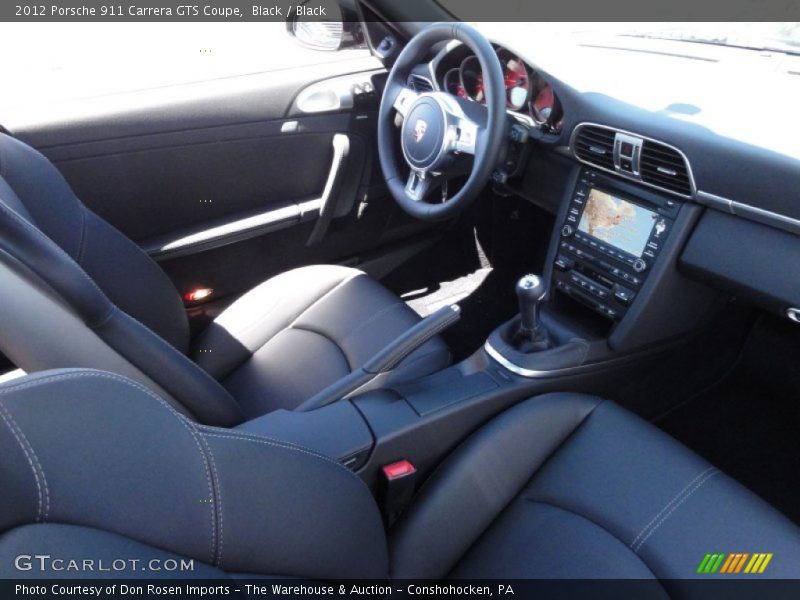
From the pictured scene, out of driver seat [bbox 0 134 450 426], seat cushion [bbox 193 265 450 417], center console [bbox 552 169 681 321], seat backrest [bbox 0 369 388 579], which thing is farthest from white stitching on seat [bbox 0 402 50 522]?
center console [bbox 552 169 681 321]

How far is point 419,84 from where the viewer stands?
1803mm

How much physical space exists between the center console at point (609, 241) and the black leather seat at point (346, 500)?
30cm

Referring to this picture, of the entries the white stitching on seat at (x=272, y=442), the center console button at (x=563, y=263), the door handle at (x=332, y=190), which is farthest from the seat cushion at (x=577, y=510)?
the door handle at (x=332, y=190)

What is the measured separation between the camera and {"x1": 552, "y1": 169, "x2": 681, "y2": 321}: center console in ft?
4.61

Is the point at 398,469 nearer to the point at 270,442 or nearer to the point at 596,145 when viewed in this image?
the point at 270,442

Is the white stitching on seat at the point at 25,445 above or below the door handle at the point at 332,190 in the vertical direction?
above

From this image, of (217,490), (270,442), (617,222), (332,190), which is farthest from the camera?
(332,190)

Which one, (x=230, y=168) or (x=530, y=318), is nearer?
(x=530, y=318)

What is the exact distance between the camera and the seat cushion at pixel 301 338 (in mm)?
1439

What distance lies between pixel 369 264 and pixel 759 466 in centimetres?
127

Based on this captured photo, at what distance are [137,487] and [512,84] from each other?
56.3 inches

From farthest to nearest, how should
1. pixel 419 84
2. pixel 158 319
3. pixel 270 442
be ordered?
pixel 419 84, pixel 158 319, pixel 270 442

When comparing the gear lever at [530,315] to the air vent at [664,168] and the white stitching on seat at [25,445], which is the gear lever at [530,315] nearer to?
the air vent at [664,168]

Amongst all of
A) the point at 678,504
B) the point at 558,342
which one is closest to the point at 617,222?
the point at 558,342
